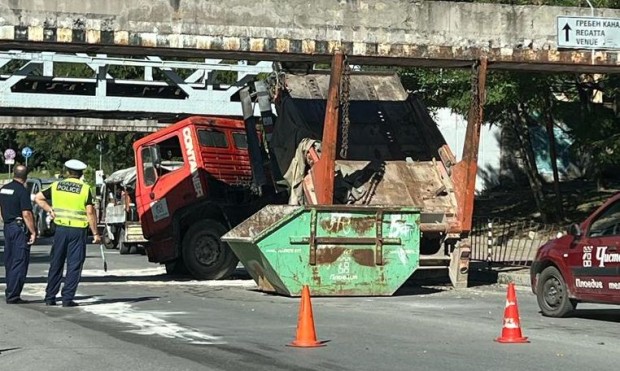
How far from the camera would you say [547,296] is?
43.7ft

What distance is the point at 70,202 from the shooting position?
44.0ft

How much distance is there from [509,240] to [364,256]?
36.9 ft

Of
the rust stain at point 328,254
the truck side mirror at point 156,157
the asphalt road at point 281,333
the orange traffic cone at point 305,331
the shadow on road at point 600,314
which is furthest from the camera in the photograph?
the truck side mirror at point 156,157

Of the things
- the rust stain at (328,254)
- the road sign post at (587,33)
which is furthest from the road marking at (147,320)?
the road sign post at (587,33)

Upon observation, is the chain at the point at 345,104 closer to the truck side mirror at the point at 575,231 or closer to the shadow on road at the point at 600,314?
the shadow on road at the point at 600,314

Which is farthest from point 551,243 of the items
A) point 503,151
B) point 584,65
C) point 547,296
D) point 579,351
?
point 503,151

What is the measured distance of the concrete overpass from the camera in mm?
16578

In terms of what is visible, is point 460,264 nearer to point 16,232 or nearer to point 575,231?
point 575,231

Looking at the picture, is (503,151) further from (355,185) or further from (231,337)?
(231,337)

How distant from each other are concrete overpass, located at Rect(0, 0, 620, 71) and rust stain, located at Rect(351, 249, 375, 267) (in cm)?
366

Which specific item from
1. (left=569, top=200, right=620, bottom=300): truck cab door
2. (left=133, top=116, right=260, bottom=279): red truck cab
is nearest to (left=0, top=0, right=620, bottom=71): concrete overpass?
(left=133, top=116, right=260, bottom=279): red truck cab

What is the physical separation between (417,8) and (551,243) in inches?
245

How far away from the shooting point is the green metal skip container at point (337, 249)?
1568 centimetres

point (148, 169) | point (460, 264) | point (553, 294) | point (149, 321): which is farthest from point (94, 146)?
point (553, 294)
